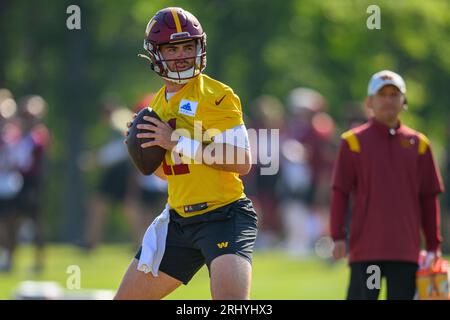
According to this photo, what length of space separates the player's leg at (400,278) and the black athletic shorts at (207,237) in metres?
1.61

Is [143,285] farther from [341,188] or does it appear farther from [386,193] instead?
[386,193]

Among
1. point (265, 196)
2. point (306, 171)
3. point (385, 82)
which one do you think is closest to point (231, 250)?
point (385, 82)

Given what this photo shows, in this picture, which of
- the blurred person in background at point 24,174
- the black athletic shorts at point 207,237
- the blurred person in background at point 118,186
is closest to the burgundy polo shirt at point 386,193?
the black athletic shorts at point 207,237

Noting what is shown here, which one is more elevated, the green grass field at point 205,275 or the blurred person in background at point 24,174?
the blurred person in background at point 24,174

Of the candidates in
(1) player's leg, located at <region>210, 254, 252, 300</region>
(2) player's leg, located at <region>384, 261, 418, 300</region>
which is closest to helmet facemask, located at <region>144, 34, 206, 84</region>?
(1) player's leg, located at <region>210, 254, 252, 300</region>

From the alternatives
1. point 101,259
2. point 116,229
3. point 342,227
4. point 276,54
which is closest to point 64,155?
point 116,229

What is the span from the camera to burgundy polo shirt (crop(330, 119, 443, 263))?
8594 millimetres

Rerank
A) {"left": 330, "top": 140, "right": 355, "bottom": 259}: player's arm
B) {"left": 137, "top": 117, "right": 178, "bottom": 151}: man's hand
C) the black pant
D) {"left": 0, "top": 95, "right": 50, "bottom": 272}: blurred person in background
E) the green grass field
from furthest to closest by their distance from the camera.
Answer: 1. {"left": 0, "top": 95, "right": 50, "bottom": 272}: blurred person in background
2. the green grass field
3. {"left": 330, "top": 140, "right": 355, "bottom": 259}: player's arm
4. the black pant
5. {"left": 137, "top": 117, "right": 178, "bottom": 151}: man's hand

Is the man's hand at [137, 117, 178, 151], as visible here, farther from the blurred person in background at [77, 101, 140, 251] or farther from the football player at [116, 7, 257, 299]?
the blurred person in background at [77, 101, 140, 251]

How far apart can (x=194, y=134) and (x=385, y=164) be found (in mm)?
1908

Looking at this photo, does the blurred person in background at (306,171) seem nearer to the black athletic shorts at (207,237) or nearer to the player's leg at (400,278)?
the player's leg at (400,278)

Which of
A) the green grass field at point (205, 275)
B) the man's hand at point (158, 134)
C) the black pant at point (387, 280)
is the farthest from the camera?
the green grass field at point (205, 275)

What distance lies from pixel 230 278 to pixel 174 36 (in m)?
1.48

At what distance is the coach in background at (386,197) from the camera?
8.58 m
